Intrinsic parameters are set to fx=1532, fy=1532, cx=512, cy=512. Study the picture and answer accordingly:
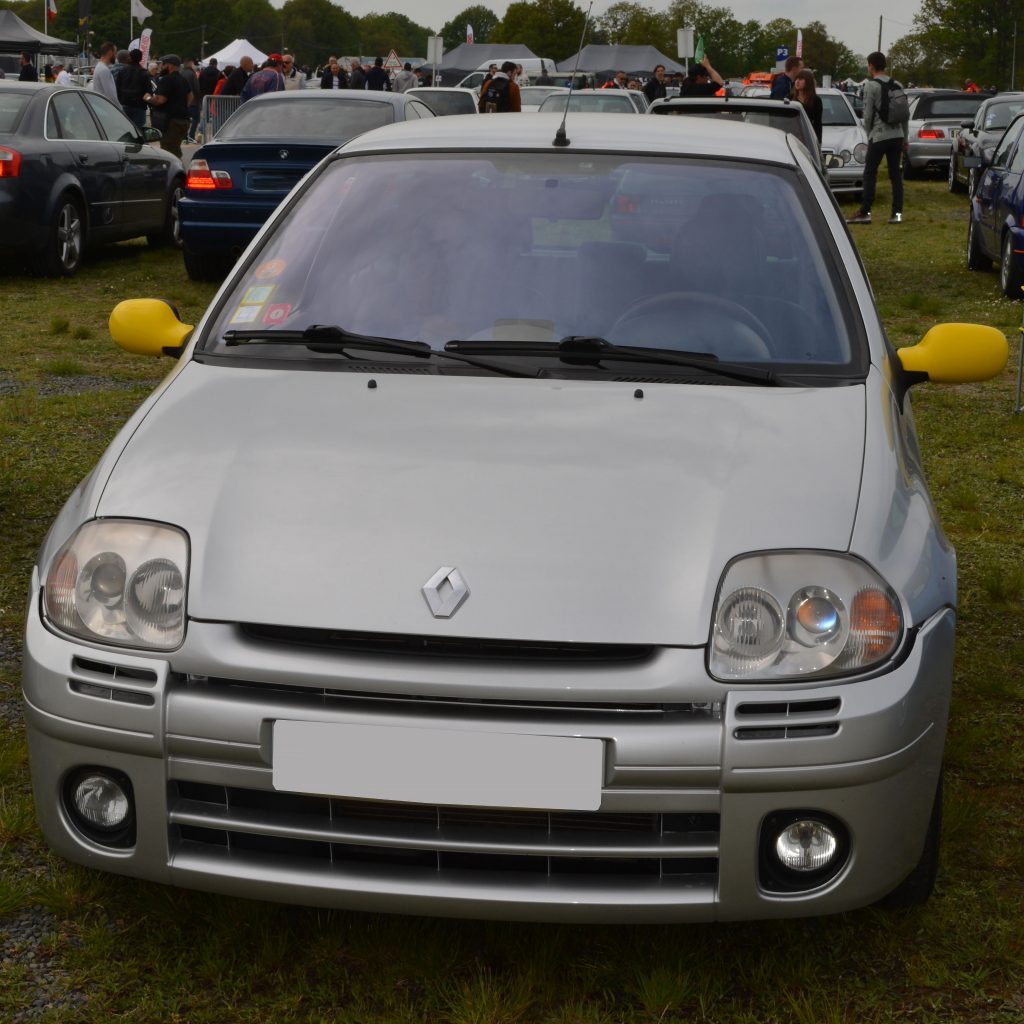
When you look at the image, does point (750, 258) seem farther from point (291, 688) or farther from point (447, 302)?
point (291, 688)

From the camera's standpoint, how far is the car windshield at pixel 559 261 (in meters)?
3.38

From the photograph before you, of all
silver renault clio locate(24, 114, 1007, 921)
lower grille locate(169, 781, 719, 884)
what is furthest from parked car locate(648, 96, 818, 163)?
lower grille locate(169, 781, 719, 884)

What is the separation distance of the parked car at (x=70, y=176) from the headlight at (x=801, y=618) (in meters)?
10.3

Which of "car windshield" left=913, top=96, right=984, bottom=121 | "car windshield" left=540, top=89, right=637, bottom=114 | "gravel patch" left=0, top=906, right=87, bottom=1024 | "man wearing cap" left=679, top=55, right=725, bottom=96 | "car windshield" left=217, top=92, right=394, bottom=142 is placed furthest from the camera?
"car windshield" left=913, top=96, right=984, bottom=121

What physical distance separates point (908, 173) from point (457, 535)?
27.4 metres

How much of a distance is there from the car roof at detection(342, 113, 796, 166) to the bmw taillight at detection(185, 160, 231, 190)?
762 cm

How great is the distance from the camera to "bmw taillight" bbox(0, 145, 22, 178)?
1159 cm

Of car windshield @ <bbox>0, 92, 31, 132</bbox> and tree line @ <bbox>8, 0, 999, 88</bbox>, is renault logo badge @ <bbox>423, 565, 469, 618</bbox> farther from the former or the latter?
tree line @ <bbox>8, 0, 999, 88</bbox>

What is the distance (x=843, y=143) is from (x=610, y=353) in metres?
19.2

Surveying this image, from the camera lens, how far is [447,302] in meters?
3.47

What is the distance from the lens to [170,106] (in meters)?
18.8

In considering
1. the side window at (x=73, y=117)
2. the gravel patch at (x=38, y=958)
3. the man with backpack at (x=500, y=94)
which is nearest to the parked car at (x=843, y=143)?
the man with backpack at (x=500, y=94)

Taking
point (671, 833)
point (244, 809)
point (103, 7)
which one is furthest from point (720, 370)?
point (103, 7)

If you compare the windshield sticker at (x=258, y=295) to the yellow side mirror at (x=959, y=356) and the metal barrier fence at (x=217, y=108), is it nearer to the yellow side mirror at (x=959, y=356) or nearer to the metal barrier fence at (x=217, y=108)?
the yellow side mirror at (x=959, y=356)
